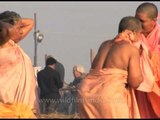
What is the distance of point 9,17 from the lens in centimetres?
876

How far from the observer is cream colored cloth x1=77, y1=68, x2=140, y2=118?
8.26m

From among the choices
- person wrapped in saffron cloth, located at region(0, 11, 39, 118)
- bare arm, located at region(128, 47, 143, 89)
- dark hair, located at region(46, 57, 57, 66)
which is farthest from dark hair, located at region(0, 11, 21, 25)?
dark hair, located at region(46, 57, 57, 66)

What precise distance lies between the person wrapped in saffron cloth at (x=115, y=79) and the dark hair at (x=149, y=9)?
0.66m

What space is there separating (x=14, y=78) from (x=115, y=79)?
1.21 meters

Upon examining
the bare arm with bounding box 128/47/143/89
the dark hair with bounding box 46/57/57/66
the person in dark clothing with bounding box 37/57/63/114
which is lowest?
the person in dark clothing with bounding box 37/57/63/114

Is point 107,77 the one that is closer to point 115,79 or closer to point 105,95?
point 115,79

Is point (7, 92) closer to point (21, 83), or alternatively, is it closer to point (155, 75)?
point (21, 83)

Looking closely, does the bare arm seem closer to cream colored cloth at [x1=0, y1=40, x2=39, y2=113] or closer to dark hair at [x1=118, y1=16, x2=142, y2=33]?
dark hair at [x1=118, y1=16, x2=142, y2=33]

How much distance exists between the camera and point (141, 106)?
897cm

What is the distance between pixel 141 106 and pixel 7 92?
1.73m

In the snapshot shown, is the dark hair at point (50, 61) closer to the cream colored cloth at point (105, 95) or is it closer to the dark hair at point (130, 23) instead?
the cream colored cloth at point (105, 95)

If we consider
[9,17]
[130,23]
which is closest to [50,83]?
[9,17]

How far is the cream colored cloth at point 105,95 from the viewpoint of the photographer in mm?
8258

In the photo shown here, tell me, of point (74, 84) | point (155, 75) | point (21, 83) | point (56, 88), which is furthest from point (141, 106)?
point (74, 84)
